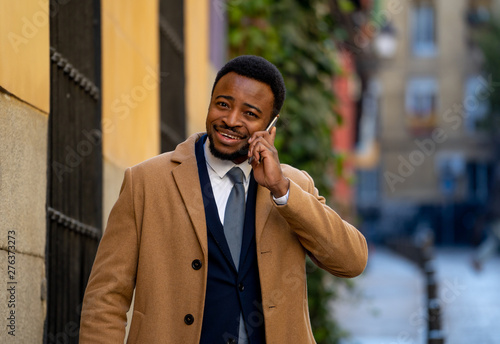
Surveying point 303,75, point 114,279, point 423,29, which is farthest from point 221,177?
point 423,29

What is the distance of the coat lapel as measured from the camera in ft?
9.60

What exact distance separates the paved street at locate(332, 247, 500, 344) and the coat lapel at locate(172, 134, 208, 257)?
20.8 feet

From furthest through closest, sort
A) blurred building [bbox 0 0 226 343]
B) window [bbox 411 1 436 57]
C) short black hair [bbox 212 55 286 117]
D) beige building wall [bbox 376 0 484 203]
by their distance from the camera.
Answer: window [bbox 411 1 436 57]
beige building wall [bbox 376 0 484 203]
blurred building [bbox 0 0 226 343]
short black hair [bbox 212 55 286 117]

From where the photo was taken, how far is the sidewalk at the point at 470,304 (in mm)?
10977

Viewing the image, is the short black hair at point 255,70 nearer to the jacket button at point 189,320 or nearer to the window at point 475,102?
the jacket button at point 189,320

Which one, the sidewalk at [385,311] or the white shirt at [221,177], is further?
the sidewalk at [385,311]

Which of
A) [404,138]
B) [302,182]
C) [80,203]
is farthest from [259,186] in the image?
[404,138]

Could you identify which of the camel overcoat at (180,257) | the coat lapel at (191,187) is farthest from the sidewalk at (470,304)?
the coat lapel at (191,187)

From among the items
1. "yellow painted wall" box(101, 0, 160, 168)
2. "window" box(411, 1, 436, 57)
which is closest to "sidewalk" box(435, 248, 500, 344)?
"yellow painted wall" box(101, 0, 160, 168)

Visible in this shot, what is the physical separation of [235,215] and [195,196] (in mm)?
144

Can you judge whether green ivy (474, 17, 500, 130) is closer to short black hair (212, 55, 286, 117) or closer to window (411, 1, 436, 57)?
window (411, 1, 436, 57)

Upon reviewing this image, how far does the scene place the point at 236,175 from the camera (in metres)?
3.07

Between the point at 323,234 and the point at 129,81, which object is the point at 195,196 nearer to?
the point at 323,234

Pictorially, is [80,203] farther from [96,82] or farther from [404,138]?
[404,138]
